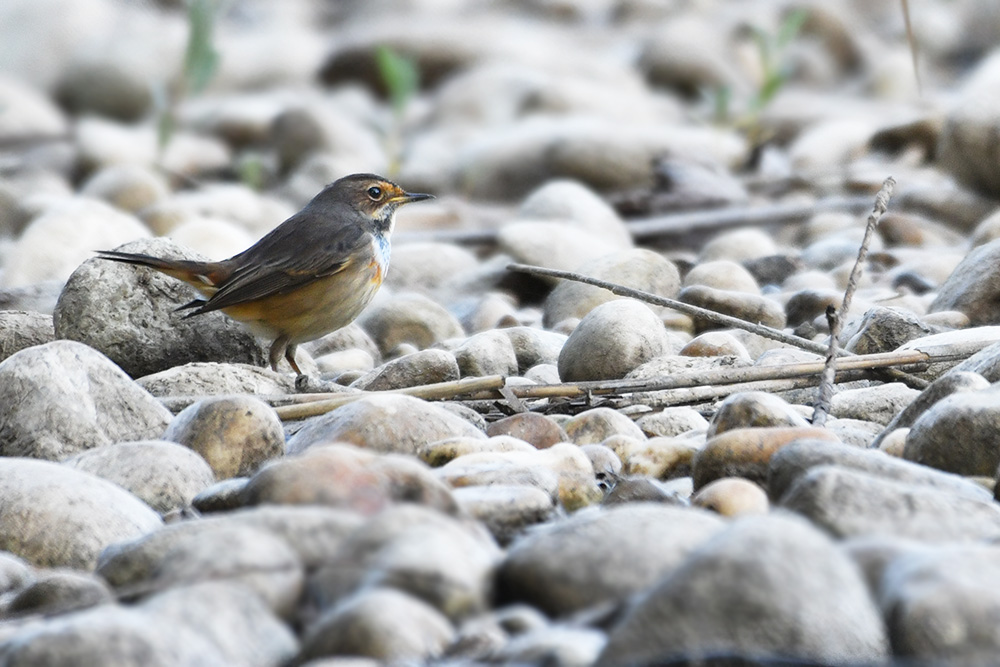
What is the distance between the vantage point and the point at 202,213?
31.5 feet

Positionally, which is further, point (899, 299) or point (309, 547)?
point (899, 299)

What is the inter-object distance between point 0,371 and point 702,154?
7631mm

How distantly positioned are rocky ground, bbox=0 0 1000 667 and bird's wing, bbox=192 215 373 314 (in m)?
0.24

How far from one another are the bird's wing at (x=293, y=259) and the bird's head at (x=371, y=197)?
0.92ft

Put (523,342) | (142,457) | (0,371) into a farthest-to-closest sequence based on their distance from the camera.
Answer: (523,342), (0,371), (142,457)

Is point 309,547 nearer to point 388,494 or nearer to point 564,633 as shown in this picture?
point 388,494

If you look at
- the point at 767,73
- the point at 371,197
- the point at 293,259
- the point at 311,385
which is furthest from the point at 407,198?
the point at 767,73

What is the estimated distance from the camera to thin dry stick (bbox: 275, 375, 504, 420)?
4.34 metres

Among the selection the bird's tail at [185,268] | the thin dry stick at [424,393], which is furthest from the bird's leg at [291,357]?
the thin dry stick at [424,393]

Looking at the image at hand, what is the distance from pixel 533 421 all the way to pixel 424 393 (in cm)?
49

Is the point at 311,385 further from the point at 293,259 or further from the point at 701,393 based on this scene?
the point at 701,393

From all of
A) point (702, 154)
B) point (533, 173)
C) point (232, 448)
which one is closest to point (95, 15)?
point (533, 173)

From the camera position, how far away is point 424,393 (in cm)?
440

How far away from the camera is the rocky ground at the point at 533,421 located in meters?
2.23
